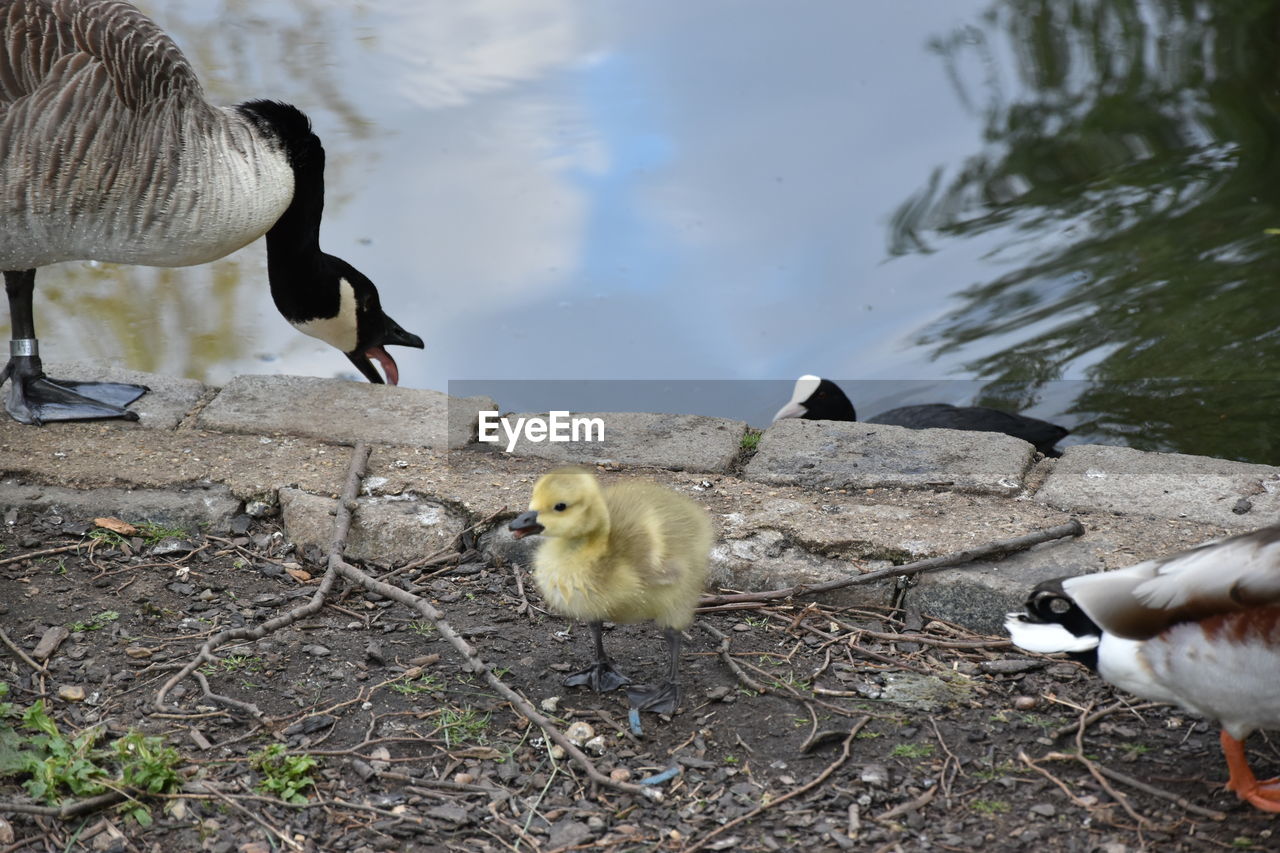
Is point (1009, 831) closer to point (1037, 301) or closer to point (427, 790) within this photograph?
point (427, 790)

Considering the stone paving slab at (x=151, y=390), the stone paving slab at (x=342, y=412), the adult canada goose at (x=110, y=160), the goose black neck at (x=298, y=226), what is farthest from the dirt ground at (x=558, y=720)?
the goose black neck at (x=298, y=226)

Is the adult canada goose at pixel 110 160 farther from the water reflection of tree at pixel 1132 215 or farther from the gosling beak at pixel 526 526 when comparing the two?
the water reflection of tree at pixel 1132 215

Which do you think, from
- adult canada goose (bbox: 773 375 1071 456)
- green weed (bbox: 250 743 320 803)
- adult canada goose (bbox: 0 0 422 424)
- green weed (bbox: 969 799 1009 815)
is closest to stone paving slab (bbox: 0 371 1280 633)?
adult canada goose (bbox: 0 0 422 424)

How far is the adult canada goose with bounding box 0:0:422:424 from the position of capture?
4.34m

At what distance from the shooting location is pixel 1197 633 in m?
2.55

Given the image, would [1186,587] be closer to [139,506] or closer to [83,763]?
[83,763]

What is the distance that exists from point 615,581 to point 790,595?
71 centimetres

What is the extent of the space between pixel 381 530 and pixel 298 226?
6.33 feet

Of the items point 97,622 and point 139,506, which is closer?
point 97,622

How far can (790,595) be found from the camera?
3484 millimetres

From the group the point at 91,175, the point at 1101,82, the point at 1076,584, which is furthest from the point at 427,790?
the point at 1101,82

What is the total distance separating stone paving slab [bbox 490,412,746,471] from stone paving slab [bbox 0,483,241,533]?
93 centimetres

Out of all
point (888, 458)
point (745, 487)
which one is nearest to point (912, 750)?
point (745, 487)

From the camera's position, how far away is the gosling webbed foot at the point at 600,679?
123 inches
